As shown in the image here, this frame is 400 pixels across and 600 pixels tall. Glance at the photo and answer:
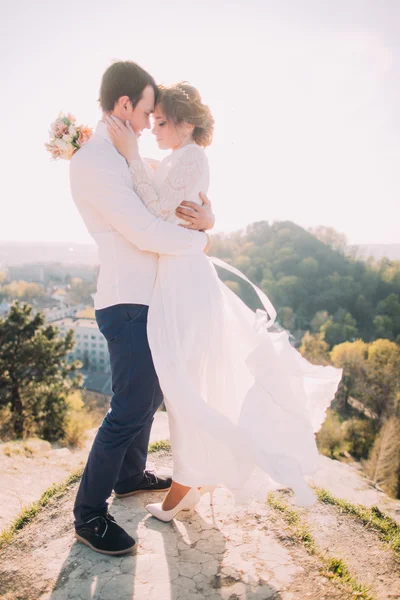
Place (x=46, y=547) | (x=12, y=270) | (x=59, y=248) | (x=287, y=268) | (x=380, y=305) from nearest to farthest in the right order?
(x=46, y=547), (x=380, y=305), (x=287, y=268), (x=12, y=270), (x=59, y=248)

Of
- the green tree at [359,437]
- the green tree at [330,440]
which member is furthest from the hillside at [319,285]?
the green tree at [330,440]

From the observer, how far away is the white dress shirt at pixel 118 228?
229cm

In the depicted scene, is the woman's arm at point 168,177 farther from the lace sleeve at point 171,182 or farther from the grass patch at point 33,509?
the grass patch at point 33,509

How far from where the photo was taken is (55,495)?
139 inches

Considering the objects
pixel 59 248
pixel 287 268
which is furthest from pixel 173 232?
pixel 59 248

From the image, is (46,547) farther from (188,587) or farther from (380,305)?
(380,305)

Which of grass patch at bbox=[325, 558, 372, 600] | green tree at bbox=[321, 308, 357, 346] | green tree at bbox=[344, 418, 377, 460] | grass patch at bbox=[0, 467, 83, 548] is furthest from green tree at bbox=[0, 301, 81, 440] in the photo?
green tree at bbox=[321, 308, 357, 346]

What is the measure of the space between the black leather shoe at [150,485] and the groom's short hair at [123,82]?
9.12 feet

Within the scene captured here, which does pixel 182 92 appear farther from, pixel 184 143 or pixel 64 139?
pixel 64 139

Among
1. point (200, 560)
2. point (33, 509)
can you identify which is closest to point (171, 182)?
point (200, 560)

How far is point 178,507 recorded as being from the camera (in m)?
2.92

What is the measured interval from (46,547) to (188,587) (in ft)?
3.39

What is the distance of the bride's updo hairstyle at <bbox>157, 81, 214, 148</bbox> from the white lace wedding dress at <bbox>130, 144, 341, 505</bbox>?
0.20m

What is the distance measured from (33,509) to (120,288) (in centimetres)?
208
